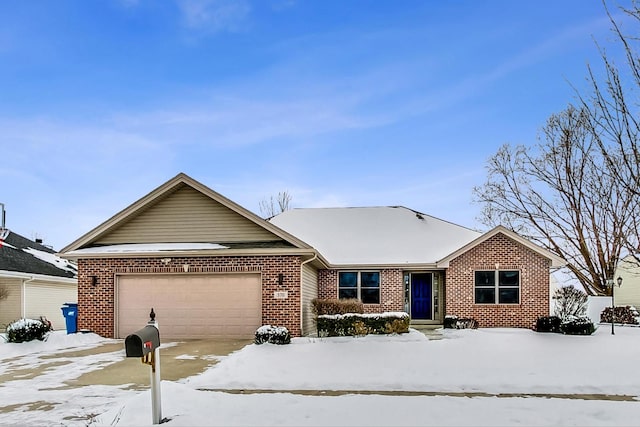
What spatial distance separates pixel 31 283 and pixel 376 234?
14887 mm

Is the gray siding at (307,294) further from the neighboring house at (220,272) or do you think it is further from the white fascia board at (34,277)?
the white fascia board at (34,277)

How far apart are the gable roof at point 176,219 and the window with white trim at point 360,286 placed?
215 inches

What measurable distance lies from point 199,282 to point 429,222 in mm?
11946

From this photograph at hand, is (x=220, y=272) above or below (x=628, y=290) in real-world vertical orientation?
above

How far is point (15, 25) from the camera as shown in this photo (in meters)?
14.0

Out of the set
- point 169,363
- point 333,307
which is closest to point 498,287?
point 333,307

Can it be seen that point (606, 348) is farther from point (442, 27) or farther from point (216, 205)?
point (216, 205)

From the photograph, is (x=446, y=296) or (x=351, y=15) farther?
(x=446, y=296)

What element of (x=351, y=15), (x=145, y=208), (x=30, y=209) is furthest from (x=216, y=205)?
(x=30, y=209)

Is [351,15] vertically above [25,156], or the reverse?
[351,15]

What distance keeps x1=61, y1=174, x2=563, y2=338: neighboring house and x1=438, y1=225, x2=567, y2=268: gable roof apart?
0.12 feet

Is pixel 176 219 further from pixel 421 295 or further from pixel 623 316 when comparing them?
pixel 623 316

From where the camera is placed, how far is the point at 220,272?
51.5 feet

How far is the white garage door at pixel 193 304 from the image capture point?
615 inches
